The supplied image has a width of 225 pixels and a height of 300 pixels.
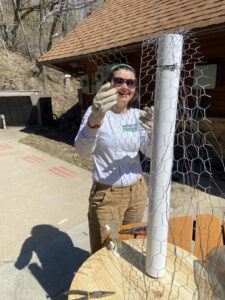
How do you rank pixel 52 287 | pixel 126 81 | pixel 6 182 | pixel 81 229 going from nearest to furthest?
pixel 126 81 < pixel 52 287 < pixel 81 229 < pixel 6 182

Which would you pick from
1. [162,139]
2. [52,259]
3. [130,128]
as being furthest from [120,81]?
[52,259]

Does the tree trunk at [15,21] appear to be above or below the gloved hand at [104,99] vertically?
above

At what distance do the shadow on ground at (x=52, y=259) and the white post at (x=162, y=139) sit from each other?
1.57 meters

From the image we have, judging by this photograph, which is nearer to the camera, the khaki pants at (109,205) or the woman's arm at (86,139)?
the woman's arm at (86,139)

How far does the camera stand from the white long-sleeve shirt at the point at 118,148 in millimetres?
1904

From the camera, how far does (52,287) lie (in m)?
2.70

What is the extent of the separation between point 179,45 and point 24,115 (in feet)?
34.5

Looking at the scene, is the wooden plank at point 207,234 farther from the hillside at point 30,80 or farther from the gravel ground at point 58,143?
the hillside at point 30,80

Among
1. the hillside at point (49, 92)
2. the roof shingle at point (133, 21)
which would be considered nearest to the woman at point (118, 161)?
the roof shingle at point (133, 21)

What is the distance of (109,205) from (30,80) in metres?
14.6

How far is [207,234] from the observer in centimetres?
210

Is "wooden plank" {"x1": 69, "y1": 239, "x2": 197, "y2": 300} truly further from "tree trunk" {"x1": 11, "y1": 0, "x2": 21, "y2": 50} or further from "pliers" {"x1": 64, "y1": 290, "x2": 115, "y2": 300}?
"tree trunk" {"x1": 11, "y1": 0, "x2": 21, "y2": 50}

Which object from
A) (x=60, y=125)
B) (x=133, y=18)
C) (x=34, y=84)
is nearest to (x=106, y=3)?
(x=133, y=18)

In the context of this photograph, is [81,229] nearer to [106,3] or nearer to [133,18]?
[133,18]
